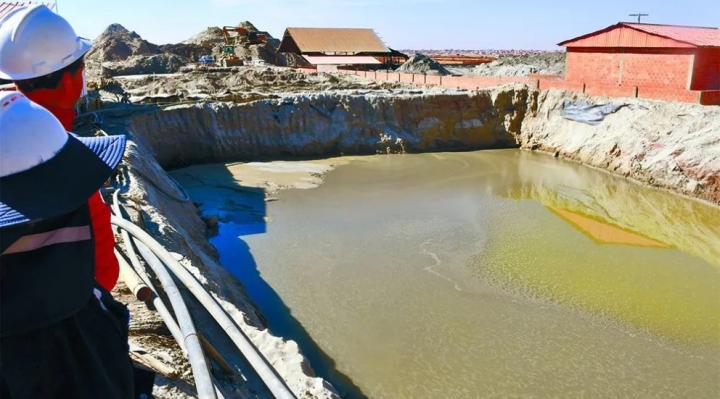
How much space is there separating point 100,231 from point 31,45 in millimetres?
857

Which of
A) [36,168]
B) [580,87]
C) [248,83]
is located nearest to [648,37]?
[580,87]

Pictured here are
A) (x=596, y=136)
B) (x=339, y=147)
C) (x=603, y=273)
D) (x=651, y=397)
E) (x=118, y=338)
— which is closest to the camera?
(x=118, y=338)

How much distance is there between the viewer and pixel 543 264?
10.1 m

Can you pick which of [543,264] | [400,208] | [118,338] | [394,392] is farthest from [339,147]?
[118,338]

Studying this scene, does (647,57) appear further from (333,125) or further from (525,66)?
(525,66)

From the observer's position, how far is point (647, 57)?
18.6 metres

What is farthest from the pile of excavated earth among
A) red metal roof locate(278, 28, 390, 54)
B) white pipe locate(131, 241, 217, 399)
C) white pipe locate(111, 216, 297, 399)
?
red metal roof locate(278, 28, 390, 54)

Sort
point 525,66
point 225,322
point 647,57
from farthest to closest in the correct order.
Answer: point 525,66
point 647,57
point 225,322

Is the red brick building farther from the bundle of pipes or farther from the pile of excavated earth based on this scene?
the bundle of pipes

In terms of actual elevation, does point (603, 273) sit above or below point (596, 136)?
below

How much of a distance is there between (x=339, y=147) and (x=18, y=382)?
1909 centimetres

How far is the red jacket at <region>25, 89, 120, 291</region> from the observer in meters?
1.99

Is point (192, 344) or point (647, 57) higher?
point (647, 57)

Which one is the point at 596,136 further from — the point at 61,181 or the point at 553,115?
the point at 61,181
